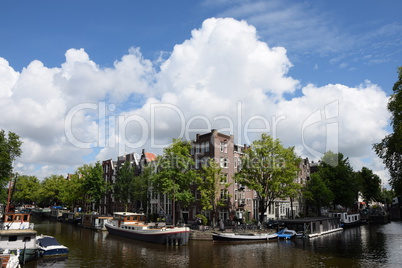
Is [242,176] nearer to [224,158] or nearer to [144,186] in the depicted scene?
[224,158]

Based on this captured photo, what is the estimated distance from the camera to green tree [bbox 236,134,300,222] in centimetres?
5697

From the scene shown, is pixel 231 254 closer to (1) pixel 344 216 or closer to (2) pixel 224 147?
(2) pixel 224 147

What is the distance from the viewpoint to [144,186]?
6912cm

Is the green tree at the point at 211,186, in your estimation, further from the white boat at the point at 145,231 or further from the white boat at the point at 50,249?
the white boat at the point at 50,249

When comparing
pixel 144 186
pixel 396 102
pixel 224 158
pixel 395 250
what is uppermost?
pixel 396 102

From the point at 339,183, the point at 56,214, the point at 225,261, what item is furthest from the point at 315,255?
the point at 56,214

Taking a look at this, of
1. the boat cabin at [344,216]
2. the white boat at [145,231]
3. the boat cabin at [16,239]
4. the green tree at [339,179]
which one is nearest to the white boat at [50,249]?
the boat cabin at [16,239]

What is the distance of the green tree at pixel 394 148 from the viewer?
3723 centimetres

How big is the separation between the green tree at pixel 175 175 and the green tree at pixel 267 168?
10057 millimetres

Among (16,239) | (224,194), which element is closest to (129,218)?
(224,194)

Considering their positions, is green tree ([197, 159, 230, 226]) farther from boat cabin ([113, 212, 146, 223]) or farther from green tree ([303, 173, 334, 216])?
green tree ([303, 173, 334, 216])

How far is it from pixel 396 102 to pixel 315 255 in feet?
67.6

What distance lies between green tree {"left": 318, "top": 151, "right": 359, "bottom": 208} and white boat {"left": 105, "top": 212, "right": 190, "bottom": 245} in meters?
52.4

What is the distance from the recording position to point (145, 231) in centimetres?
4719
